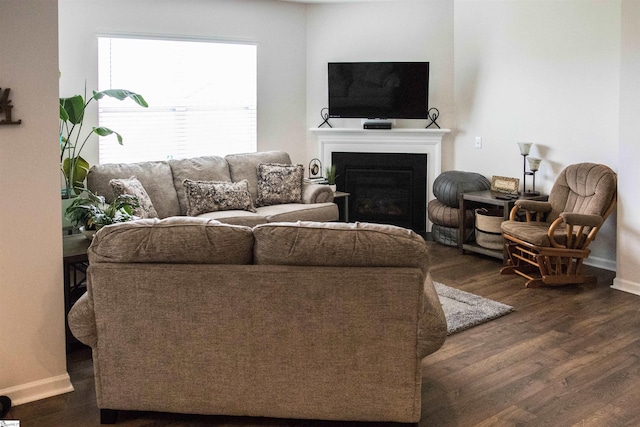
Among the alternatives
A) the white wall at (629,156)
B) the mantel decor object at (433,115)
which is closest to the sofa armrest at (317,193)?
the mantel decor object at (433,115)

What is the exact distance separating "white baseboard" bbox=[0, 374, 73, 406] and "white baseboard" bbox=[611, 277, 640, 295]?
3988mm

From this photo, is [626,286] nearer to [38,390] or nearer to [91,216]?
[91,216]

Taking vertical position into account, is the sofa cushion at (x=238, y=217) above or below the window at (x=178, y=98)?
below

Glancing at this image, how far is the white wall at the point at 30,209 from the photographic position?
2957mm

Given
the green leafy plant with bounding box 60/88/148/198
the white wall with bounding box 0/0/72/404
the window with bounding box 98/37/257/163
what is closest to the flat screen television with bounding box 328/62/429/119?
the window with bounding box 98/37/257/163

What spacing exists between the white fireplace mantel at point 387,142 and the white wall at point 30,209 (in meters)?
4.51

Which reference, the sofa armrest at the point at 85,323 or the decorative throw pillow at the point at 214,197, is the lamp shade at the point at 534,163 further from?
the sofa armrest at the point at 85,323

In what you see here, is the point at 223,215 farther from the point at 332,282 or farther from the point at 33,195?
the point at 332,282

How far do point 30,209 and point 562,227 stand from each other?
4.08 meters

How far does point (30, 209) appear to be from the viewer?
3053mm

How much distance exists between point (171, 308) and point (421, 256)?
104 centimetres

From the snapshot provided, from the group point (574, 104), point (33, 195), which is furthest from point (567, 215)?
point (33, 195)

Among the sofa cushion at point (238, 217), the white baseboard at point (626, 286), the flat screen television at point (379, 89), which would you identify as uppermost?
the flat screen television at point (379, 89)

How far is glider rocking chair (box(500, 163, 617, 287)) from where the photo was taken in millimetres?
5133
